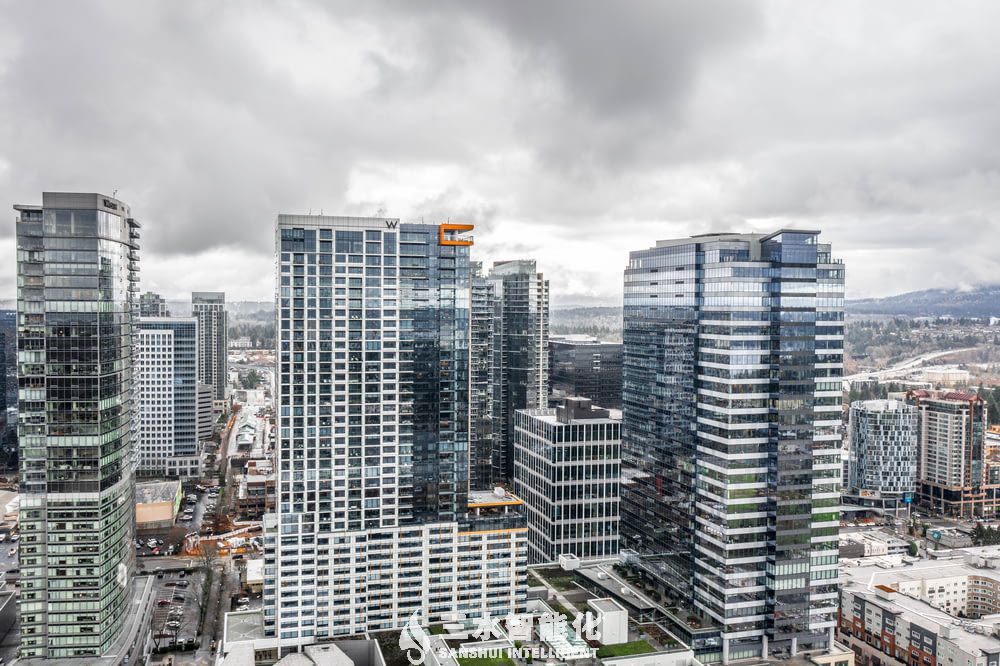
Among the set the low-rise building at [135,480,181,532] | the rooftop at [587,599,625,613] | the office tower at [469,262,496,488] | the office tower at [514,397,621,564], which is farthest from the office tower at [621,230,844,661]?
the low-rise building at [135,480,181,532]

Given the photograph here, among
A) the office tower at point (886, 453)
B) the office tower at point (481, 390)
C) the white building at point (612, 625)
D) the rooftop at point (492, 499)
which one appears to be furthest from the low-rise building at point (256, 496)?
the office tower at point (886, 453)

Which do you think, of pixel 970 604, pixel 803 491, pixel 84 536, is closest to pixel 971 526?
pixel 970 604

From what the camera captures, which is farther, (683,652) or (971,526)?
(971,526)

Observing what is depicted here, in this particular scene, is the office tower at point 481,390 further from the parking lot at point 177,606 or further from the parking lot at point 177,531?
the parking lot at point 177,531

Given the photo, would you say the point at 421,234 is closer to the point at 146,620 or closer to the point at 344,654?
the point at 344,654

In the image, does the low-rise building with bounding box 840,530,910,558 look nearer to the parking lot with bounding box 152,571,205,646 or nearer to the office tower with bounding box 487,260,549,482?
the office tower with bounding box 487,260,549,482

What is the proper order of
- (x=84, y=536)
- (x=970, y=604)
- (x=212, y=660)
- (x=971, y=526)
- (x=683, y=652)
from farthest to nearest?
(x=971, y=526), (x=970, y=604), (x=212, y=660), (x=84, y=536), (x=683, y=652)
